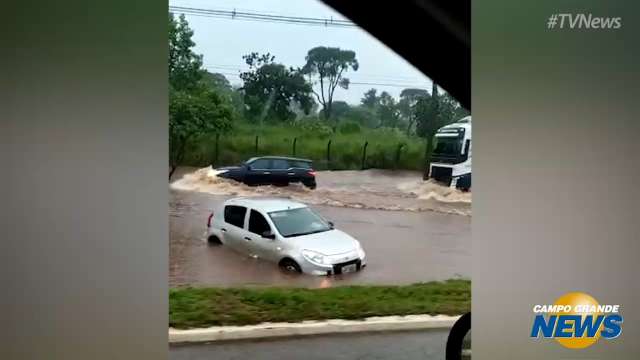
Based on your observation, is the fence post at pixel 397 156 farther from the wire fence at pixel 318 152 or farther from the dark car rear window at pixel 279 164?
the dark car rear window at pixel 279 164

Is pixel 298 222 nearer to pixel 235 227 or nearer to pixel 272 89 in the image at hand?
pixel 235 227

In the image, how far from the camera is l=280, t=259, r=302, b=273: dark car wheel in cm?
327

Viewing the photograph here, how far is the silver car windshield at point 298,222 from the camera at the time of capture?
3.29 m

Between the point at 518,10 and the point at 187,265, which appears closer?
the point at 518,10

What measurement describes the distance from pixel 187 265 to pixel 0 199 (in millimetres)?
1040

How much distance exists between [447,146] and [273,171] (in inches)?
44.7

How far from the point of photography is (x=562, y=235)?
291cm

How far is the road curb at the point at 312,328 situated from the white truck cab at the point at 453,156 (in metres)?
0.92

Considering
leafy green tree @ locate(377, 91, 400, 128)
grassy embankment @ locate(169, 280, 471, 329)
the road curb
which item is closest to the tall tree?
leafy green tree @ locate(377, 91, 400, 128)

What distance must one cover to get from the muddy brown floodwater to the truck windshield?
222 millimetres

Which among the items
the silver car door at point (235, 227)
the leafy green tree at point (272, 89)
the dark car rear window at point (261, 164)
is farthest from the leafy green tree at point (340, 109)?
the silver car door at point (235, 227)

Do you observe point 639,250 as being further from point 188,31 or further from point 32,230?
point 32,230

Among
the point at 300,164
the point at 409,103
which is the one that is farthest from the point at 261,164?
the point at 409,103

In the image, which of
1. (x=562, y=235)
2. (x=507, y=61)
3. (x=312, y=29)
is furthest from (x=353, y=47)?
(x=562, y=235)
